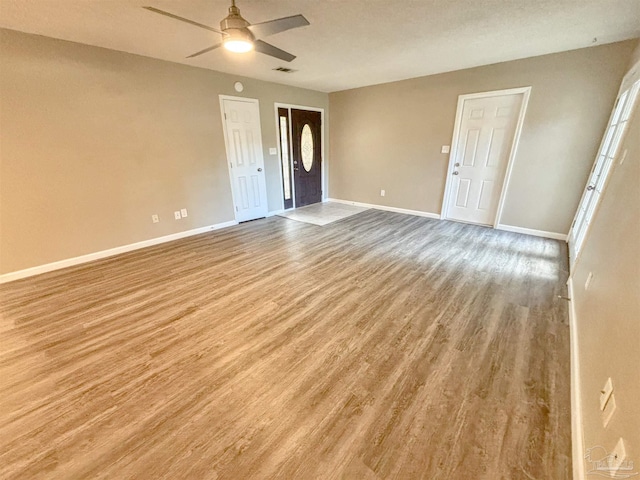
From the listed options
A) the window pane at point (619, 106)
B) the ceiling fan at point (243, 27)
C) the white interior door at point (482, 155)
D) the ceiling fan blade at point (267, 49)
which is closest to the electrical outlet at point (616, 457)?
the ceiling fan at point (243, 27)

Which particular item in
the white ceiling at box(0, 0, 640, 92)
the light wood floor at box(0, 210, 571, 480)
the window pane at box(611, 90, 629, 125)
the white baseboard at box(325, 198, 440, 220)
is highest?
the white ceiling at box(0, 0, 640, 92)

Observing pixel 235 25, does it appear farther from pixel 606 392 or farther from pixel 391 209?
pixel 391 209

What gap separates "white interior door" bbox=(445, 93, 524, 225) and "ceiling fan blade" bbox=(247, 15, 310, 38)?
3657 millimetres

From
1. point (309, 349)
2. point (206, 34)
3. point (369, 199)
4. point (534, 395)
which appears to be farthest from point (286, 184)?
point (534, 395)

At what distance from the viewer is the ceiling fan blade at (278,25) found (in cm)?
187

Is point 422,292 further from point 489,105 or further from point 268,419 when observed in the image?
point 489,105

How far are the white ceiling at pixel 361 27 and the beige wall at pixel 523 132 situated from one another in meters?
0.31

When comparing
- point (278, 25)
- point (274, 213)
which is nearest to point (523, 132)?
point (278, 25)

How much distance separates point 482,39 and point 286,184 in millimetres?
3981

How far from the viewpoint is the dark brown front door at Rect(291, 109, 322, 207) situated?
5719 millimetres

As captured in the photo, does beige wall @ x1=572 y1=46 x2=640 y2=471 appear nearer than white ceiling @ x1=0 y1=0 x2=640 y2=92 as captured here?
Yes

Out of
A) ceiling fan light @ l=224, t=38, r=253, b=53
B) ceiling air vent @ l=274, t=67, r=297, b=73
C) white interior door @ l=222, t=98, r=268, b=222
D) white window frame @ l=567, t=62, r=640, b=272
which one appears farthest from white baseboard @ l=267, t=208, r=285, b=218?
white window frame @ l=567, t=62, r=640, b=272

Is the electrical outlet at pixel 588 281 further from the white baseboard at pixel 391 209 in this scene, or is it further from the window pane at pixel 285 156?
the window pane at pixel 285 156

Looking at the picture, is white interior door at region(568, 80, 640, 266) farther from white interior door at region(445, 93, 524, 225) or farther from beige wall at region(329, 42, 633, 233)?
white interior door at region(445, 93, 524, 225)
